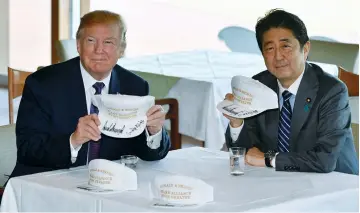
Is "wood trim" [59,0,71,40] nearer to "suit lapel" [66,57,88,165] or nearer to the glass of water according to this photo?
"suit lapel" [66,57,88,165]

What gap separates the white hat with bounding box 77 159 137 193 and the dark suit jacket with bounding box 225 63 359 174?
2.08 feet

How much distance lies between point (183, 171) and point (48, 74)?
2.29 feet

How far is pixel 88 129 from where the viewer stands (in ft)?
9.02

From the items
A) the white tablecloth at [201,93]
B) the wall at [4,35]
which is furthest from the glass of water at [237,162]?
the wall at [4,35]

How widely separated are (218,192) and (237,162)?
0.32 m

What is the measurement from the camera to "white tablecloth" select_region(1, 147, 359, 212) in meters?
2.41

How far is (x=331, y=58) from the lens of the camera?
6992mm

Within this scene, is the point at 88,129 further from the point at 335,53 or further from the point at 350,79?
the point at 335,53

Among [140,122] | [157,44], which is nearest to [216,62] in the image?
[157,44]

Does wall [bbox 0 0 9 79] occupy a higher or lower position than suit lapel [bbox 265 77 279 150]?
lower

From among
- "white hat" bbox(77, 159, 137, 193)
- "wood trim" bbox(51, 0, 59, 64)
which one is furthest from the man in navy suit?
"wood trim" bbox(51, 0, 59, 64)

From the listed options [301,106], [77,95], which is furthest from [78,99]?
[301,106]

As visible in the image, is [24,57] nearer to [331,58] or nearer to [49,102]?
[331,58]

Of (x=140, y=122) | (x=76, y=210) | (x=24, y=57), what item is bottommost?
(x=24, y=57)
